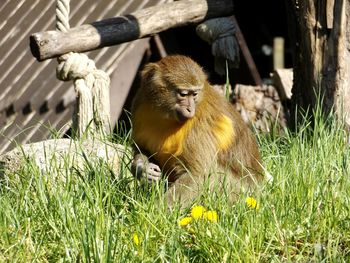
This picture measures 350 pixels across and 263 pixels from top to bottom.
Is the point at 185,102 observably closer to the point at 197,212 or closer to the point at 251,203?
the point at 251,203

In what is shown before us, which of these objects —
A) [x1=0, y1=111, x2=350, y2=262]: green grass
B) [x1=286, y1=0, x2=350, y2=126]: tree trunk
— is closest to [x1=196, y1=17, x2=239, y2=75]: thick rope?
[x1=286, y1=0, x2=350, y2=126]: tree trunk

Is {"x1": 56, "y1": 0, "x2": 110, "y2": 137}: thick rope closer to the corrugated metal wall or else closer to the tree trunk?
the corrugated metal wall

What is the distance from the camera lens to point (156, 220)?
5.86m

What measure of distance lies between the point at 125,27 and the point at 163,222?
3.07 meters

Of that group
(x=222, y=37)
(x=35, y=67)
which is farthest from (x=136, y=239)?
(x=35, y=67)

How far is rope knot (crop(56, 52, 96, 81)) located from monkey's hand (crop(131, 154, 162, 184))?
154cm

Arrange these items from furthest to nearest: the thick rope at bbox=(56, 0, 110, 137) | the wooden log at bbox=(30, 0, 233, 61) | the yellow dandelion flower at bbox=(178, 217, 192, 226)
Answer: the thick rope at bbox=(56, 0, 110, 137)
the wooden log at bbox=(30, 0, 233, 61)
the yellow dandelion flower at bbox=(178, 217, 192, 226)

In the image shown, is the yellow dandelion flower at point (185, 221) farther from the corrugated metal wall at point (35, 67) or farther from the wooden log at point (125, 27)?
the corrugated metal wall at point (35, 67)

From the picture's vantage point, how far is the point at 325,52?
787cm

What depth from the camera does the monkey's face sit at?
671 cm

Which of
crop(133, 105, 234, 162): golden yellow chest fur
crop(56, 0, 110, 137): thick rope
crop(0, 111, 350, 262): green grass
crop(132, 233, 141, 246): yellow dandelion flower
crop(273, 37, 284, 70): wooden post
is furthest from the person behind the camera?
crop(273, 37, 284, 70): wooden post

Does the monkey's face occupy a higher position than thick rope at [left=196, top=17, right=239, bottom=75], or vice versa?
the monkey's face

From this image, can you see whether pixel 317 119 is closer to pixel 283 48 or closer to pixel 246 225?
pixel 246 225

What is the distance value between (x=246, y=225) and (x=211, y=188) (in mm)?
1092
